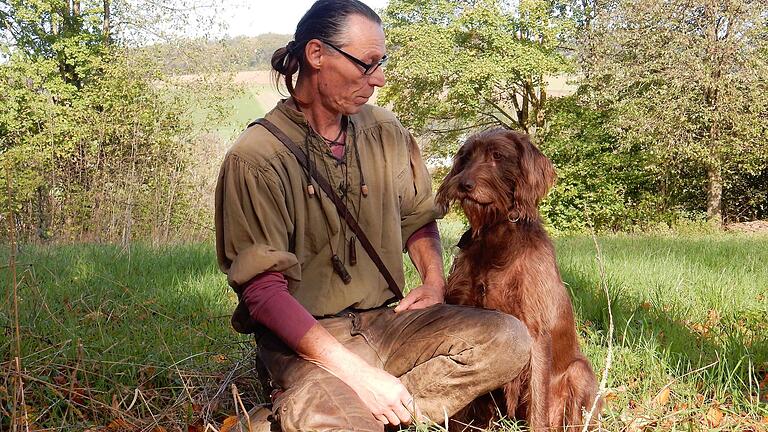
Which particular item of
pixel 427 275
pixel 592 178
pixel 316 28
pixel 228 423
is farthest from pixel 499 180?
pixel 592 178

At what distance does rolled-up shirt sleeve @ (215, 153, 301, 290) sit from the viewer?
276cm

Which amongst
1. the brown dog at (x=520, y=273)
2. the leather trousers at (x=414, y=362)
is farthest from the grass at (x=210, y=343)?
the leather trousers at (x=414, y=362)

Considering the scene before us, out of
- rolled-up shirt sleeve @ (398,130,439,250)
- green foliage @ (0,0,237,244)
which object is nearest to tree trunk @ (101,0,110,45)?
green foliage @ (0,0,237,244)

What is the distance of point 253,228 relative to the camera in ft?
9.35

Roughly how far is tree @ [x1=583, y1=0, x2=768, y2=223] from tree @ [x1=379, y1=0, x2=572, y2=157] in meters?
5.11

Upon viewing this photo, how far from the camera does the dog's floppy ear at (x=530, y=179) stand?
320cm

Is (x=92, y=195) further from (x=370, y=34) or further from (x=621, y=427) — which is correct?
(x=621, y=427)

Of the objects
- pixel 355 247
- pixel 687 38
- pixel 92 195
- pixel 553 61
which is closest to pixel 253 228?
pixel 355 247

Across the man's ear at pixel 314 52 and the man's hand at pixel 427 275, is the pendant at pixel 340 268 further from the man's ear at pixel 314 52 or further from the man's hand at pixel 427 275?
the man's ear at pixel 314 52

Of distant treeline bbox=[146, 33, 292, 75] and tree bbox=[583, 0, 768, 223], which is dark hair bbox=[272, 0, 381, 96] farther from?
tree bbox=[583, 0, 768, 223]

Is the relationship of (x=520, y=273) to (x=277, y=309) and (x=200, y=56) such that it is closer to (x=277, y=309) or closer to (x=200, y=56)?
(x=277, y=309)

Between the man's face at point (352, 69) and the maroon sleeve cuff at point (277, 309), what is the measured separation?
846 millimetres

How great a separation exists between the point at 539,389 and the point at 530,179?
37.0 inches

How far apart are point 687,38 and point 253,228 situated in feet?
72.9
